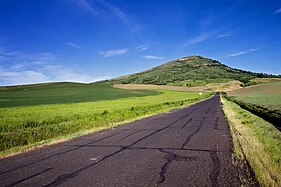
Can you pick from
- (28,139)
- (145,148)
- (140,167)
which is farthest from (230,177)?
(28,139)

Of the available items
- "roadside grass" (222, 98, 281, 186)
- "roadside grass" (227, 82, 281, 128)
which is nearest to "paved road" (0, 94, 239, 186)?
"roadside grass" (222, 98, 281, 186)

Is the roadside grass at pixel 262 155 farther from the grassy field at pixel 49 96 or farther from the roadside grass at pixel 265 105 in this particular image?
the grassy field at pixel 49 96

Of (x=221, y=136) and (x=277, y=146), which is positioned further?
(x=221, y=136)

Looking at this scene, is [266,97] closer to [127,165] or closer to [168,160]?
[168,160]

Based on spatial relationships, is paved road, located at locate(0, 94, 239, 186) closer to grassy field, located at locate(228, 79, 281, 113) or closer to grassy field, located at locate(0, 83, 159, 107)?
grassy field, located at locate(228, 79, 281, 113)

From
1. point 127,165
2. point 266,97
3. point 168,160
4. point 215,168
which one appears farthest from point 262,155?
point 266,97

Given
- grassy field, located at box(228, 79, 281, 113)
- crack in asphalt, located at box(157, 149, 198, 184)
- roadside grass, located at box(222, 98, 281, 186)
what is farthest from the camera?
grassy field, located at box(228, 79, 281, 113)

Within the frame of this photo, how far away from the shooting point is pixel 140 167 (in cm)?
657

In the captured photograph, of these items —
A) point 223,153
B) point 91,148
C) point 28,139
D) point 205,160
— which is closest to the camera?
point 205,160

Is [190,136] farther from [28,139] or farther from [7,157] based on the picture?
[28,139]

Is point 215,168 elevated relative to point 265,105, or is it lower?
elevated

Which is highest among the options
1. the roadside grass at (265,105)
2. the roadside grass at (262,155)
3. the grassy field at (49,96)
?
the grassy field at (49,96)

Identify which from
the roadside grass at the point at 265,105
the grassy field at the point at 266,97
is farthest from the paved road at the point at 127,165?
the grassy field at the point at 266,97

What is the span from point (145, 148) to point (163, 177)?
3.29 metres
